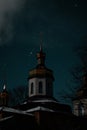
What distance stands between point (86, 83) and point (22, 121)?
56.4ft

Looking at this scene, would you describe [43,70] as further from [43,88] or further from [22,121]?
[22,121]

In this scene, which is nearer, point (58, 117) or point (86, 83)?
point (86, 83)

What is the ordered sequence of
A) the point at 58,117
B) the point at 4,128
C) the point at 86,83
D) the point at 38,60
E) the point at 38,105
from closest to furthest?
the point at 86,83 → the point at 4,128 → the point at 58,117 → the point at 38,105 → the point at 38,60

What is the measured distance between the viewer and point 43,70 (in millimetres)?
41312

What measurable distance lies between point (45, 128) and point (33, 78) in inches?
304

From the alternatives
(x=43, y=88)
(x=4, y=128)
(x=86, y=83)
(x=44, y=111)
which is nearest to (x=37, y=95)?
(x=43, y=88)

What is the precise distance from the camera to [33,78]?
4106 centimetres

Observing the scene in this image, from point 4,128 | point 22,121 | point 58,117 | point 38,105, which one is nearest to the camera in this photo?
point 4,128

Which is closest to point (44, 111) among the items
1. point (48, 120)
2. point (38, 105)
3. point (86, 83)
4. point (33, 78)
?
point (48, 120)

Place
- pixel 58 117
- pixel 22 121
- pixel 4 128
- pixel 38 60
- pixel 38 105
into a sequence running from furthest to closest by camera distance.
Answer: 1. pixel 38 60
2. pixel 38 105
3. pixel 58 117
4. pixel 22 121
5. pixel 4 128

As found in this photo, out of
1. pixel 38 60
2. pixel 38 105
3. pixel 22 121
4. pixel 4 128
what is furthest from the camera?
pixel 38 60

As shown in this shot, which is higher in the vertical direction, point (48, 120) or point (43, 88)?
point (43, 88)

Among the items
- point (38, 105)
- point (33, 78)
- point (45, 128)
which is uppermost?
point (33, 78)

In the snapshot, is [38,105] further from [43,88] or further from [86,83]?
[86,83]
